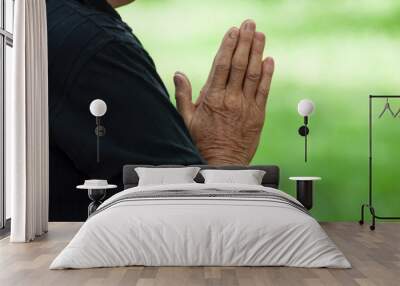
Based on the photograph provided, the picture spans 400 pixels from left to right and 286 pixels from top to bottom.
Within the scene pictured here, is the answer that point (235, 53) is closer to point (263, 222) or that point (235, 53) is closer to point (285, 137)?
point (285, 137)

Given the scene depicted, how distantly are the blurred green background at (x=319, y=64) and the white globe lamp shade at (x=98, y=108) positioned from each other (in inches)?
37.2

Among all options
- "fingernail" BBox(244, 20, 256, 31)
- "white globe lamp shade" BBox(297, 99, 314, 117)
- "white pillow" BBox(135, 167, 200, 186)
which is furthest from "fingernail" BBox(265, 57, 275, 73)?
"white pillow" BBox(135, 167, 200, 186)

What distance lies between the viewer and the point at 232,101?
22.7 ft

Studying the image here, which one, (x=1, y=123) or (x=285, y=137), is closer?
(x=1, y=123)

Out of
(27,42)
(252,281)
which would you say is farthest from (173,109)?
(252,281)

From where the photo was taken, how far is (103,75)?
654 cm

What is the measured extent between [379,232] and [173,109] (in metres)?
2.58

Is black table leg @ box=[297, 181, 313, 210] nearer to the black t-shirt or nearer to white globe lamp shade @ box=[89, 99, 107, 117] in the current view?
the black t-shirt

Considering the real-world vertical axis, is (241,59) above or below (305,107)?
above

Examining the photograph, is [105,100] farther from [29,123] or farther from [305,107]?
[305,107]

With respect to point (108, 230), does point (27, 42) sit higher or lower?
higher

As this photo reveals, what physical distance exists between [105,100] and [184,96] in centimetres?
92

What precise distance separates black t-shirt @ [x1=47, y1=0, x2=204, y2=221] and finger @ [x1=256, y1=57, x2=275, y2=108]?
0.97 m

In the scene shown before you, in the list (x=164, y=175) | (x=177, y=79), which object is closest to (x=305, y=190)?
(x=164, y=175)
